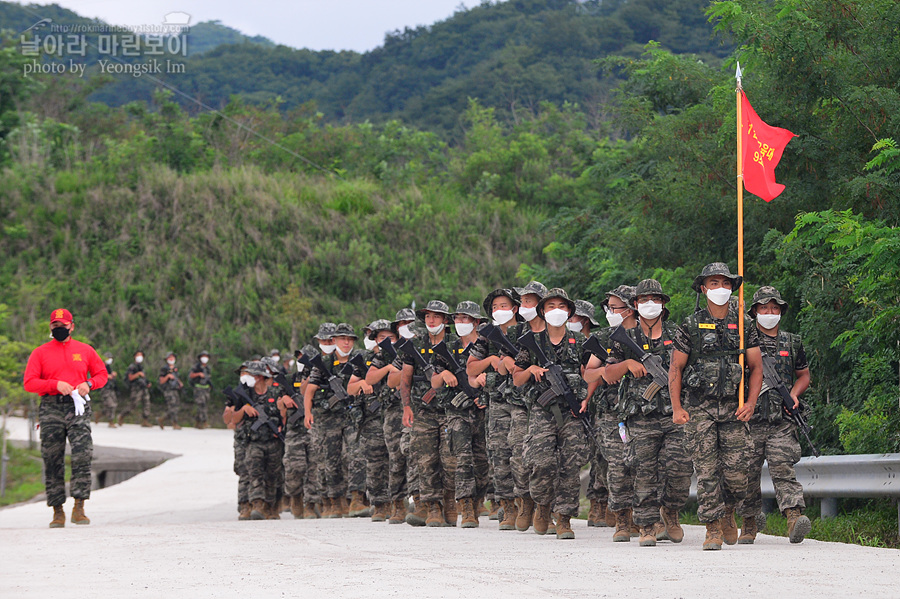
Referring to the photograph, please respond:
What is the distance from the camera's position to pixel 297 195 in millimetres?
49375

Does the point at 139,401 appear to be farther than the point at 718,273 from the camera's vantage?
Yes

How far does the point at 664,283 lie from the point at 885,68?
14.1ft

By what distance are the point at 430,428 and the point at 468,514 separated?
983 mm

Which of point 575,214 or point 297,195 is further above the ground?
point 297,195

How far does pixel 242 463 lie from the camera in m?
16.5

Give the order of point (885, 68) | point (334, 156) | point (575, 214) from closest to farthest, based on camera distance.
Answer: point (885, 68) → point (575, 214) → point (334, 156)

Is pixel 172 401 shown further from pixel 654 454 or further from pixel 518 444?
pixel 654 454

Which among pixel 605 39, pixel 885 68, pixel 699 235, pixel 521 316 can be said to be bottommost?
pixel 521 316

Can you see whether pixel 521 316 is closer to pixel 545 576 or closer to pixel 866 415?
pixel 866 415

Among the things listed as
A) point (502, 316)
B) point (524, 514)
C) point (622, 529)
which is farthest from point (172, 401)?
point (622, 529)

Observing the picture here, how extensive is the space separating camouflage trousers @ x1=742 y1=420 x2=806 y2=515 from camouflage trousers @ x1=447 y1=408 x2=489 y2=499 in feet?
11.1

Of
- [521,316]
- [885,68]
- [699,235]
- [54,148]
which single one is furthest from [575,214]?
[54,148]

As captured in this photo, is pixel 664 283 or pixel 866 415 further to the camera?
pixel 664 283

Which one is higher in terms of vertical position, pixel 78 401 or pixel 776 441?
pixel 78 401
